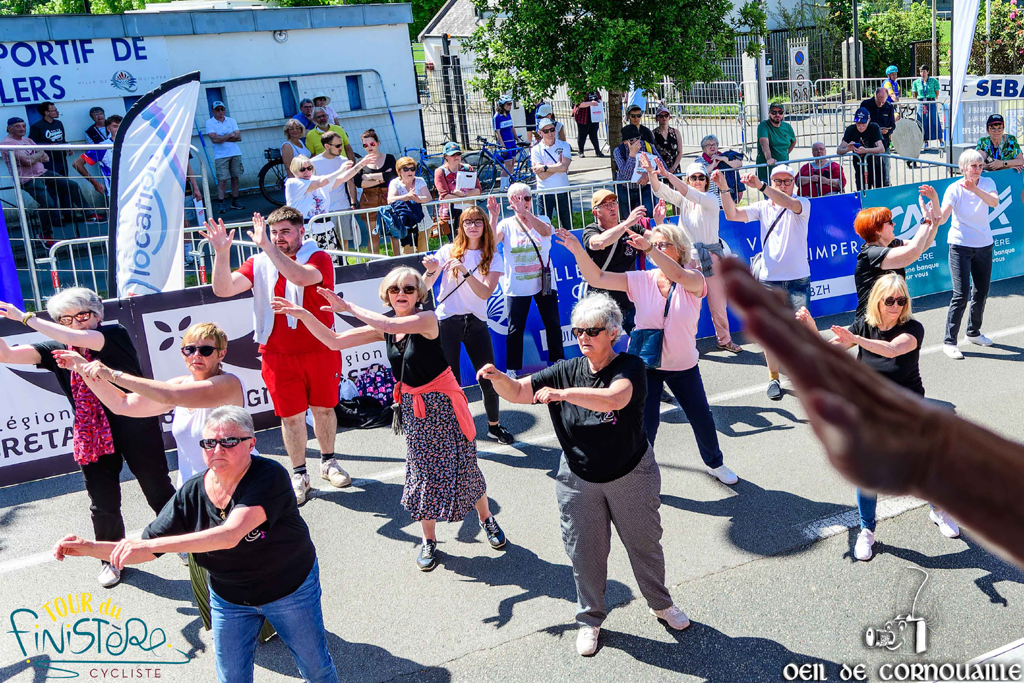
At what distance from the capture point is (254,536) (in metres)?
3.89

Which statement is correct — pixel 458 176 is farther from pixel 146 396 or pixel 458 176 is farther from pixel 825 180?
pixel 146 396

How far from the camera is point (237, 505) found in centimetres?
383

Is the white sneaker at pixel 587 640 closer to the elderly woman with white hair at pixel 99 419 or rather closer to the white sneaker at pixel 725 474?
the white sneaker at pixel 725 474

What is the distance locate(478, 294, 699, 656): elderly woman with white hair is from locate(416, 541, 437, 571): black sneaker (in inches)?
48.3

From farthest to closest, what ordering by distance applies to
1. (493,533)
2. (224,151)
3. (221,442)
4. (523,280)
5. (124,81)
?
1. (124,81)
2. (224,151)
3. (523,280)
4. (493,533)
5. (221,442)

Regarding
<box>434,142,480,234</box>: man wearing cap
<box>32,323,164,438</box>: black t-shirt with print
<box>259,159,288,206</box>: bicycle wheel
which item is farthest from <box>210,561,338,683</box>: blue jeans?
<box>259,159,288,206</box>: bicycle wheel

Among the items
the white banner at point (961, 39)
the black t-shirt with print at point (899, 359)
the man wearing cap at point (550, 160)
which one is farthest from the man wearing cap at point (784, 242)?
the white banner at point (961, 39)

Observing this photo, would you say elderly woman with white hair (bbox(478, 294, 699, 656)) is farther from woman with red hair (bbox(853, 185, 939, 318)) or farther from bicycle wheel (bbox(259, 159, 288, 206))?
bicycle wheel (bbox(259, 159, 288, 206))

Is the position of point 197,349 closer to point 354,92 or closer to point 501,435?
point 501,435

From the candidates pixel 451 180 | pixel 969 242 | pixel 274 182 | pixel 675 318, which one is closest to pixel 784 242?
pixel 969 242

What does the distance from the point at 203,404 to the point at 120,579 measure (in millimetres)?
1750

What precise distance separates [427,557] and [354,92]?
15798 millimetres

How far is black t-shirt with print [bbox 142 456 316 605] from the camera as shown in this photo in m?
3.90

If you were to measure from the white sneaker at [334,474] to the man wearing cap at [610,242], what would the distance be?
2.50 m
